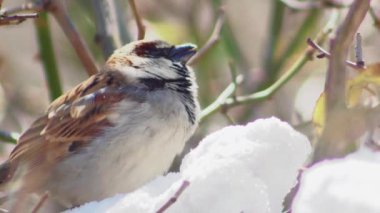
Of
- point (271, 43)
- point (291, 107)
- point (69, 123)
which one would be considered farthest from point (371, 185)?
point (291, 107)

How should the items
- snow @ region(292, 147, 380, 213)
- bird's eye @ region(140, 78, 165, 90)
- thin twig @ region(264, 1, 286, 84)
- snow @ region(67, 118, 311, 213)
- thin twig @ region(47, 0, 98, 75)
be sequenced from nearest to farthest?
snow @ region(292, 147, 380, 213) < snow @ region(67, 118, 311, 213) < thin twig @ region(47, 0, 98, 75) < bird's eye @ region(140, 78, 165, 90) < thin twig @ region(264, 1, 286, 84)

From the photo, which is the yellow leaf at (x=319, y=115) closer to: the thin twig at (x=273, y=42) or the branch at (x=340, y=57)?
the branch at (x=340, y=57)

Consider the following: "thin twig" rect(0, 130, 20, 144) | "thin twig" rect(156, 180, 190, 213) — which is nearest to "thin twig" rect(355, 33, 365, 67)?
"thin twig" rect(156, 180, 190, 213)

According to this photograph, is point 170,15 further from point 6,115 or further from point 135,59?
point 135,59

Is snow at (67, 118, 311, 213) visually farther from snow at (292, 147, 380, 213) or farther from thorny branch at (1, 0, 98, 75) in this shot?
thorny branch at (1, 0, 98, 75)

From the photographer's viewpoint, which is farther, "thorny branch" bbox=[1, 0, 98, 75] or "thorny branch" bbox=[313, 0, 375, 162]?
"thorny branch" bbox=[1, 0, 98, 75]

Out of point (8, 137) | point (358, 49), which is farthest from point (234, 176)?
point (8, 137)

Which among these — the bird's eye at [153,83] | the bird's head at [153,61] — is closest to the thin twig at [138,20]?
the bird's head at [153,61]

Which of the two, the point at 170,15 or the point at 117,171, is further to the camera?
the point at 170,15
